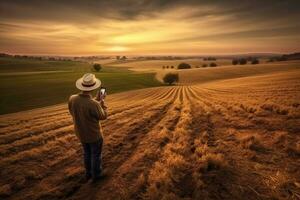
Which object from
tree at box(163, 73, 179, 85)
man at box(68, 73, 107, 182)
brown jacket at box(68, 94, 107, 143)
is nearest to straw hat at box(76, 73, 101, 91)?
man at box(68, 73, 107, 182)

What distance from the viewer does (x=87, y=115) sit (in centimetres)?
504

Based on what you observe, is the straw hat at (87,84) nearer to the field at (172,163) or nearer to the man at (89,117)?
the man at (89,117)

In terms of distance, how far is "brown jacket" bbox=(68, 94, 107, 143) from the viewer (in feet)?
16.4

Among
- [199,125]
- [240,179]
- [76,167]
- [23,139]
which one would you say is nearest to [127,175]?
[76,167]

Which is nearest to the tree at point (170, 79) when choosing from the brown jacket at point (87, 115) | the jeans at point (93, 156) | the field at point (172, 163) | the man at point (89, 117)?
the field at point (172, 163)

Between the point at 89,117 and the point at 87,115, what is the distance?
0.07m

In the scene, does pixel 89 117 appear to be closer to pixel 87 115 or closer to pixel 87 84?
pixel 87 115

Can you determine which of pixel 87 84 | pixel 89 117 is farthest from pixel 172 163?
pixel 87 84

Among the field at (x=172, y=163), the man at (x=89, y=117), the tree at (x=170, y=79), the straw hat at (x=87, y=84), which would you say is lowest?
the tree at (x=170, y=79)

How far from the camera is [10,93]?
38312 mm

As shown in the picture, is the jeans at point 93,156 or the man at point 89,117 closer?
the man at point 89,117

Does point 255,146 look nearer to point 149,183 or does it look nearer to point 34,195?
point 149,183

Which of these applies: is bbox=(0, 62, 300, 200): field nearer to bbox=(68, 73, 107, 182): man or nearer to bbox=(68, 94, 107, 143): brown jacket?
bbox=(68, 73, 107, 182): man

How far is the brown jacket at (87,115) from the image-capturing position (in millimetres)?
5004
